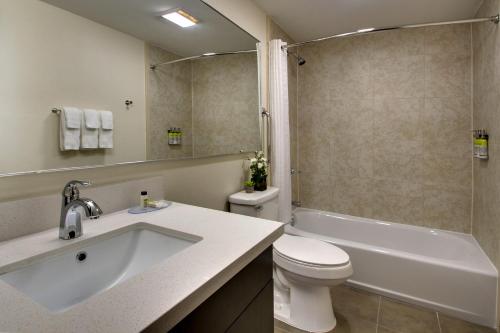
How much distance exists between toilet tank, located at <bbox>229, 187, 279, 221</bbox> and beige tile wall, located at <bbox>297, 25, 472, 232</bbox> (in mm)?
1240

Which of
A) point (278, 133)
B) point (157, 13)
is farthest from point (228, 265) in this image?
point (278, 133)

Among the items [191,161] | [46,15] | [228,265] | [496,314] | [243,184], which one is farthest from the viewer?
[243,184]

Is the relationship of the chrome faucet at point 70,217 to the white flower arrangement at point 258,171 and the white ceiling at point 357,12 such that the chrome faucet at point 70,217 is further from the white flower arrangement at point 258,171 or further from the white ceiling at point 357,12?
the white ceiling at point 357,12

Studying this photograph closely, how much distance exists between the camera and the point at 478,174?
216cm

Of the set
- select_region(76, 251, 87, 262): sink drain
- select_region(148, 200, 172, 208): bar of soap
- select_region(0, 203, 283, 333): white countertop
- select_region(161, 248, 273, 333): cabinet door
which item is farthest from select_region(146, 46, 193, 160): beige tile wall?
select_region(161, 248, 273, 333): cabinet door

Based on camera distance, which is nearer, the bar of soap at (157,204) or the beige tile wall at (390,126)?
the bar of soap at (157,204)

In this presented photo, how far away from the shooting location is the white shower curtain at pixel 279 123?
2213 mm

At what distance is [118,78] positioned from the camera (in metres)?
1.12

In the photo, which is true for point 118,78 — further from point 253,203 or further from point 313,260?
point 313,260

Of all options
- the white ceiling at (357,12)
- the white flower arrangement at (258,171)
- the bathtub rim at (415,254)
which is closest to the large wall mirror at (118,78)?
the white flower arrangement at (258,171)

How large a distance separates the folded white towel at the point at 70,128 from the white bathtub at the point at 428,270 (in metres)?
1.82

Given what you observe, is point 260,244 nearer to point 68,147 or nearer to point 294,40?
point 68,147

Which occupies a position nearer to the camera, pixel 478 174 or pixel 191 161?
pixel 191 161

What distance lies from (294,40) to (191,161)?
82.5 inches
